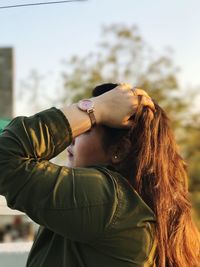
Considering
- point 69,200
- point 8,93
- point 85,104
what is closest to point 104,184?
point 69,200

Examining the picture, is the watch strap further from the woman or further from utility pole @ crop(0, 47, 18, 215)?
utility pole @ crop(0, 47, 18, 215)

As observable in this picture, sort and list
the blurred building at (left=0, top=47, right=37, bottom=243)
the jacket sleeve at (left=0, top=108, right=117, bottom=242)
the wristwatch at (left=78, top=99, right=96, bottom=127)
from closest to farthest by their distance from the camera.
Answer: the jacket sleeve at (left=0, top=108, right=117, bottom=242)
the wristwatch at (left=78, top=99, right=96, bottom=127)
the blurred building at (left=0, top=47, right=37, bottom=243)

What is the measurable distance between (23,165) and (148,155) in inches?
10.7

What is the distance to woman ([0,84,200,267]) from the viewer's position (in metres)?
0.94

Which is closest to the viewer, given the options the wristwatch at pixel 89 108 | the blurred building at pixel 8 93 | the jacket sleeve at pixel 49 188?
the jacket sleeve at pixel 49 188

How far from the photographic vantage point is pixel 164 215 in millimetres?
A: 1050

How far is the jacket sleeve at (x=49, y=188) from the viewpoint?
3.05 feet

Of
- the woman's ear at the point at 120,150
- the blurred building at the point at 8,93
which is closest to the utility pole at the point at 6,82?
the blurred building at the point at 8,93

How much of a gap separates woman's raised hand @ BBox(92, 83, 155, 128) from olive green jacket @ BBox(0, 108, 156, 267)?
0.09m

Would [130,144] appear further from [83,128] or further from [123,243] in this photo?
[123,243]

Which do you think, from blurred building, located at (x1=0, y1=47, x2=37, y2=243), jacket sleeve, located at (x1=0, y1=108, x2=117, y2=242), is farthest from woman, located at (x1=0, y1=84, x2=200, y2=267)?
blurred building, located at (x1=0, y1=47, x2=37, y2=243)

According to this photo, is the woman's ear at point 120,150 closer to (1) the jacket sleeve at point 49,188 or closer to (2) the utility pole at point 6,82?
(1) the jacket sleeve at point 49,188

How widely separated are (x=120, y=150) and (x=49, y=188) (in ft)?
0.74

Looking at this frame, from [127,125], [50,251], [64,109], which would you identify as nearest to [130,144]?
[127,125]
